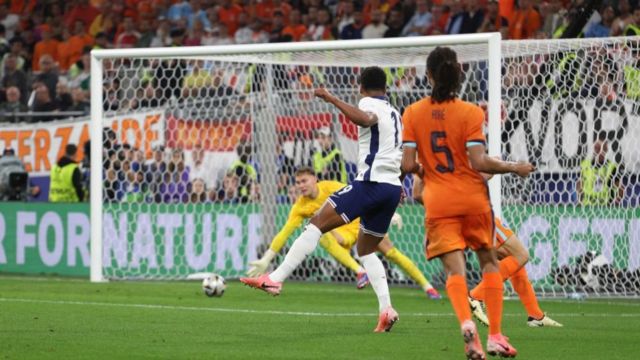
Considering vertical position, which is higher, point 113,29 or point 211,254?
point 113,29

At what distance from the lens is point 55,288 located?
55.8 feet

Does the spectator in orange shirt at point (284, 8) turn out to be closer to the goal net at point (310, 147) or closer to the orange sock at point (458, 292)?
the goal net at point (310, 147)

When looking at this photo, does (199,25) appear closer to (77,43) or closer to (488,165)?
(77,43)

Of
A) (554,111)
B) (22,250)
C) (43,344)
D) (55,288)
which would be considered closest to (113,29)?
(22,250)

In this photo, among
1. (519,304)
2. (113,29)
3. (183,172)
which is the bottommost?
(519,304)

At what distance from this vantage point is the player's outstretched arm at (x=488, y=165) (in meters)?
8.95

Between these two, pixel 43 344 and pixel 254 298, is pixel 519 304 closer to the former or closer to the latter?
pixel 254 298

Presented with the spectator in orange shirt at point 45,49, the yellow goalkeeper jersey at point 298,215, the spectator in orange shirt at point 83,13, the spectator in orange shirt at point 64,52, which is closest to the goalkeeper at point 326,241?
the yellow goalkeeper jersey at point 298,215

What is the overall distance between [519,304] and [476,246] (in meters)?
5.96

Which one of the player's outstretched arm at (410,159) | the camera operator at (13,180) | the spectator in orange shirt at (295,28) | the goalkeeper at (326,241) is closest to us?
the player's outstretched arm at (410,159)

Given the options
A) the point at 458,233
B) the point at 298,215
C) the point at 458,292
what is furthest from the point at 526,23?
the point at 458,292

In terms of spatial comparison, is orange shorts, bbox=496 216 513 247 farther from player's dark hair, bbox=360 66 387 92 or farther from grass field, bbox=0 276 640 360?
player's dark hair, bbox=360 66 387 92

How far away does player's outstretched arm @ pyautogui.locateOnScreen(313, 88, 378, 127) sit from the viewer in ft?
34.8

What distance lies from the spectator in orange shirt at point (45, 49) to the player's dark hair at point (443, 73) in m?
19.5
